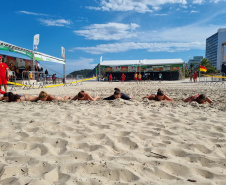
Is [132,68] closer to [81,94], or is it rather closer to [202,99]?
[81,94]

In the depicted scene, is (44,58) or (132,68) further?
(132,68)

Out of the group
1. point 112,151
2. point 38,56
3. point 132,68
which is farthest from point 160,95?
point 132,68

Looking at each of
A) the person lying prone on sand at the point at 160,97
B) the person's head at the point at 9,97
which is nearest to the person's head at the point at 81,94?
the person's head at the point at 9,97

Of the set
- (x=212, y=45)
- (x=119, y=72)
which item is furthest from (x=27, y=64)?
(x=212, y=45)

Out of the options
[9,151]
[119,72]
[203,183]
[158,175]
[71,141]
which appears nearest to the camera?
[203,183]

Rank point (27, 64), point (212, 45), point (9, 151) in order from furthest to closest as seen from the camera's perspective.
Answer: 1. point (212, 45)
2. point (27, 64)
3. point (9, 151)

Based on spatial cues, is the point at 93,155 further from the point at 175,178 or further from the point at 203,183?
the point at 203,183

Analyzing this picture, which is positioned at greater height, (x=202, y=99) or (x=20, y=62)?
(x=20, y=62)

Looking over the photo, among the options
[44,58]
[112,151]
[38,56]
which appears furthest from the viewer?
[44,58]

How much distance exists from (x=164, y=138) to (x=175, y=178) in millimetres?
886

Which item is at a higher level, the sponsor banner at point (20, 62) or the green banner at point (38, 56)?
the green banner at point (38, 56)

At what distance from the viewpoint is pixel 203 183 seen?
1462 millimetres

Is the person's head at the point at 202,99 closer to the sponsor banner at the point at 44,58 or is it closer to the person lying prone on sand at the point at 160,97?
the person lying prone on sand at the point at 160,97

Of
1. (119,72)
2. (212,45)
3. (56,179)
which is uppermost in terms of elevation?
(212,45)
